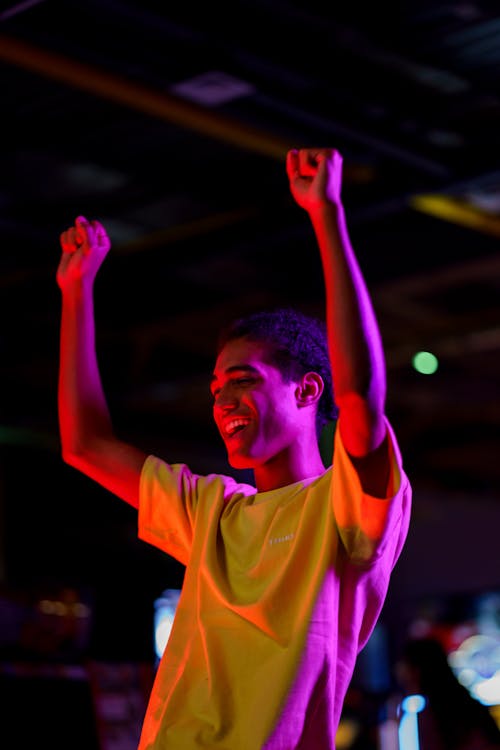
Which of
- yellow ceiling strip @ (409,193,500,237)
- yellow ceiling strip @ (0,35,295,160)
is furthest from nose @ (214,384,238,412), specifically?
yellow ceiling strip @ (409,193,500,237)

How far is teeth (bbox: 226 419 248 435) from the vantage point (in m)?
1.88

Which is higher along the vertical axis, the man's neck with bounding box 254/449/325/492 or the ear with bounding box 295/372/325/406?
the ear with bounding box 295/372/325/406

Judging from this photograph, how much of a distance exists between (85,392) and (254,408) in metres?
0.36

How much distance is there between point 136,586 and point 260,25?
817cm

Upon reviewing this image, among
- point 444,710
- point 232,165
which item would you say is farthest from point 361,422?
point 232,165

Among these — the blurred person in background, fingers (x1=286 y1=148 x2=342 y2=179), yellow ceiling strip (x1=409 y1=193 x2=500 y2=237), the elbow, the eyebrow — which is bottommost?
the blurred person in background

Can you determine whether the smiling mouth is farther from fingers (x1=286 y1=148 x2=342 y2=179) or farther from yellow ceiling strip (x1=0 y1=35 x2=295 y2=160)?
yellow ceiling strip (x1=0 y1=35 x2=295 y2=160)

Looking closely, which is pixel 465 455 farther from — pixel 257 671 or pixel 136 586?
pixel 257 671

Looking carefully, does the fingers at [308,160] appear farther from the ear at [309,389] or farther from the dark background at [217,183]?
the dark background at [217,183]

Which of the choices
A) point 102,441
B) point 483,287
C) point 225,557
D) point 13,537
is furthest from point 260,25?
point 13,537

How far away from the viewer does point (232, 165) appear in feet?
17.9

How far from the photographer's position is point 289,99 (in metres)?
4.51

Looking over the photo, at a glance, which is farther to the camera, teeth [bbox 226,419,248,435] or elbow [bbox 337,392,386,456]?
teeth [bbox 226,419,248,435]

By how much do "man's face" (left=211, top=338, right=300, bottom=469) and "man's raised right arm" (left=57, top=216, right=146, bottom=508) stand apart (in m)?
0.21
